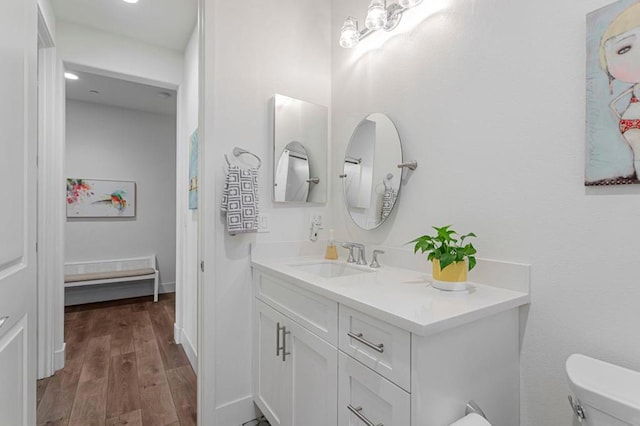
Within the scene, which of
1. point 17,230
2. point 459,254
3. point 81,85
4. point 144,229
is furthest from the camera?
point 144,229

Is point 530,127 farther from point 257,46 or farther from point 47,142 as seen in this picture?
point 47,142

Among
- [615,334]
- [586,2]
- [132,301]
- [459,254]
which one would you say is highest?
[586,2]

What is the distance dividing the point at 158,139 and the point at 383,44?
3945mm

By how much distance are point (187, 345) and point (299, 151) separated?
1911 millimetres

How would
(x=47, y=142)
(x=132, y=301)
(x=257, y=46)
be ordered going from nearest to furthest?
(x=257, y=46)
(x=47, y=142)
(x=132, y=301)

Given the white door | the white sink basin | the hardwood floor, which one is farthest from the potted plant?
the hardwood floor

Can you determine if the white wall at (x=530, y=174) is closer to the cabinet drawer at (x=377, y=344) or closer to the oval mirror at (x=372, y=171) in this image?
the oval mirror at (x=372, y=171)

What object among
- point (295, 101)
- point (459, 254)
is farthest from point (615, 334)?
point (295, 101)

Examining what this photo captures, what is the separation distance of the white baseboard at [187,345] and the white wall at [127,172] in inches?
78.8

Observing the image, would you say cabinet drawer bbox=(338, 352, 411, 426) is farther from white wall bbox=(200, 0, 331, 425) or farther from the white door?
the white door

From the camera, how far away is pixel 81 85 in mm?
3537

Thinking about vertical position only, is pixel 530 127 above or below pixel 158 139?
below

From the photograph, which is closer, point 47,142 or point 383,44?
point 383,44

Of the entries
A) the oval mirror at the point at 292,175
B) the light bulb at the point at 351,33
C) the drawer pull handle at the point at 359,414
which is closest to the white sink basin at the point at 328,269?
the oval mirror at the point at 292,175
